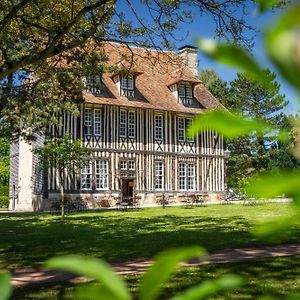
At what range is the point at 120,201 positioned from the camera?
34562 millimetres

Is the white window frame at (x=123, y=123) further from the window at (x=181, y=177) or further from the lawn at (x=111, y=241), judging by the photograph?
the lawn at (x=111, y=241)

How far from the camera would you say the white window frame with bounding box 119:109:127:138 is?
35.2m

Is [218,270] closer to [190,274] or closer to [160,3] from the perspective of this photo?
[190,274]

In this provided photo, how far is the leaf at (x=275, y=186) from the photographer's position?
46 centimetres

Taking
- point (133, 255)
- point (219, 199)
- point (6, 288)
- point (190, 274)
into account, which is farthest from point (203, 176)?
point (6, 288)

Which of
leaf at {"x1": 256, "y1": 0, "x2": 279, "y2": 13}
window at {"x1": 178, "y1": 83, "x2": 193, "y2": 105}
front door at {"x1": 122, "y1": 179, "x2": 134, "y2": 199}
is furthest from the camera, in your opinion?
window at {"x1": 178, "y1": 83, "x2": 193, "y2": 105}

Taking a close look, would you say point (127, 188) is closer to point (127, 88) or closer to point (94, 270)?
point (127, 88)

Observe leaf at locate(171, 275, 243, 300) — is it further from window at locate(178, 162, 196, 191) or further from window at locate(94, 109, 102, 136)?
window at locate(178, 162, 196, 191)

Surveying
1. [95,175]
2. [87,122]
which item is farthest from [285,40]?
[95,175]

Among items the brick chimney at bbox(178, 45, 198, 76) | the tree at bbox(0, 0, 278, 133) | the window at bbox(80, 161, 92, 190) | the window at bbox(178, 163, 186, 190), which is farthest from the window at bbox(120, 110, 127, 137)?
the tree at bbox(0, 0, 278, 133)

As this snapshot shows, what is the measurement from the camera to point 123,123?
35.3m

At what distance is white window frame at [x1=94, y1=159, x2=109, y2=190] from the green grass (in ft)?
81.2

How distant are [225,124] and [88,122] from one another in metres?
33.6

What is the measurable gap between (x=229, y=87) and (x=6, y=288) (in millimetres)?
55818
